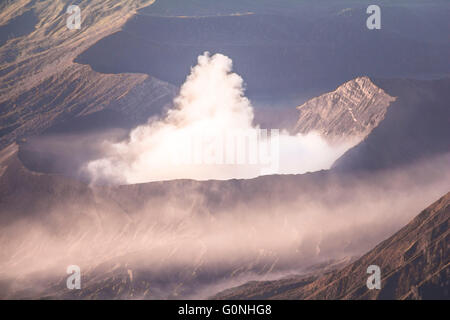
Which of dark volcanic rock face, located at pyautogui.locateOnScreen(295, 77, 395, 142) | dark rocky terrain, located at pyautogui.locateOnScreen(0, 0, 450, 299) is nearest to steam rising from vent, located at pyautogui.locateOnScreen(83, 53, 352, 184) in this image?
dark volcanic rock face, located at pyautogui.locateOnScreen(295, 77, 395, 142)

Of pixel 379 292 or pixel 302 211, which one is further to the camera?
pixel 302 211

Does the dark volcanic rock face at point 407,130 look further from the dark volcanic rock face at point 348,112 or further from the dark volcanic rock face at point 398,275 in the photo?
the dark volcanic rock face at point 398,275

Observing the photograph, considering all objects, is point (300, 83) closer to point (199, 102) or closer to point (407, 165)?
point (199, 102)

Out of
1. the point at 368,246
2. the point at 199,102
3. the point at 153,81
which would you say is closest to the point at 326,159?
the point at 368,246
